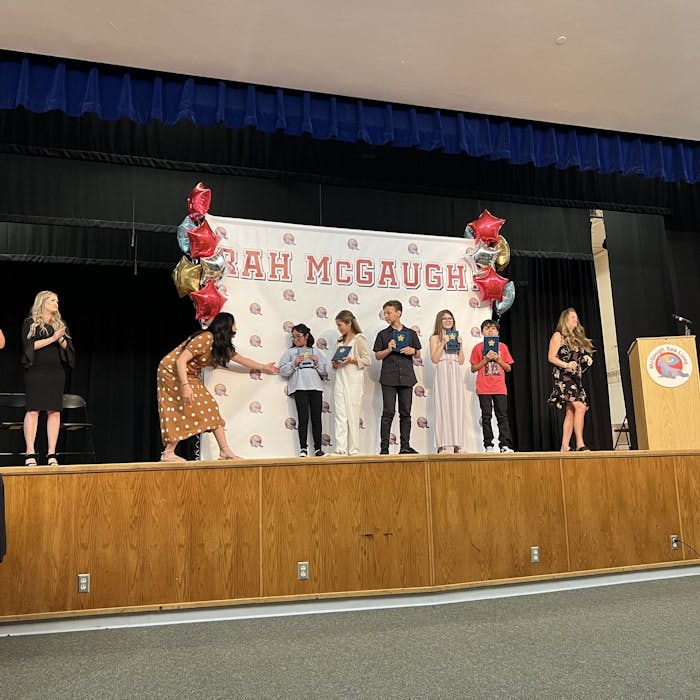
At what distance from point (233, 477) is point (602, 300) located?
21.3 ft

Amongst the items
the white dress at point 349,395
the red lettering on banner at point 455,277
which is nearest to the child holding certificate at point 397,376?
the white dress at point 349,395

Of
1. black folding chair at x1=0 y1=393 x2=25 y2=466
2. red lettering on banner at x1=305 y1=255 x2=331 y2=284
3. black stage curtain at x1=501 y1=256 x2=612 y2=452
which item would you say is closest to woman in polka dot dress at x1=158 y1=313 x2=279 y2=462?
red lettering on banner at x1=305 y1=255 x2=331 y2=284

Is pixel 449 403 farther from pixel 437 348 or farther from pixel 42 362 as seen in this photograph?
pixel 42 362

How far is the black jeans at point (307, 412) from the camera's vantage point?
5250 mm

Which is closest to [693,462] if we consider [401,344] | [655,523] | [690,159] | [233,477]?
[655,523]

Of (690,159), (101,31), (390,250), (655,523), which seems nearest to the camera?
(101,31)

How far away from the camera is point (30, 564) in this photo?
372cm

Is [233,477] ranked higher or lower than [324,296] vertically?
lower

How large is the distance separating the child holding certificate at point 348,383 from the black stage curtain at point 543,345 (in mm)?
3087

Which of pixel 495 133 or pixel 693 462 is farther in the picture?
pixel 495 133

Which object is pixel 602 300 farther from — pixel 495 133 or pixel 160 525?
pixel 160 525

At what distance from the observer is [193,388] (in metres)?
4.99

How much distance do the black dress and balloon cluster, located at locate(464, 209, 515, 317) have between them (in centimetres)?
329

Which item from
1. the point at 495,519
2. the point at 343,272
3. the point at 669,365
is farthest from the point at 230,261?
the point at 669,365
